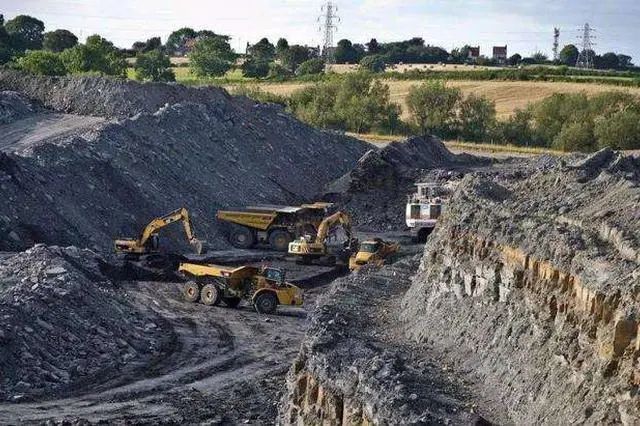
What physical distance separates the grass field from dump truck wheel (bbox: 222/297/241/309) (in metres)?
44.9

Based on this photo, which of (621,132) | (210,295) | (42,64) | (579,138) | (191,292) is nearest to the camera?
(210,295)

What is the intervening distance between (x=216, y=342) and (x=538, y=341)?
10.7m

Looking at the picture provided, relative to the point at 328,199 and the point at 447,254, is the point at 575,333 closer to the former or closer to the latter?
the point at 447,254

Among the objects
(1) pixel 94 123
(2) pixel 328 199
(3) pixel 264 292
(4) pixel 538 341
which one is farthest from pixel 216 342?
(1) pixel 94 123

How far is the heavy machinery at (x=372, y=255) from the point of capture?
31562mm

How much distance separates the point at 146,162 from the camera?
40.3 m

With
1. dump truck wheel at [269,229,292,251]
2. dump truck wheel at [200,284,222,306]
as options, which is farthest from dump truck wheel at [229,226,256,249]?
dump truck wheel at [200,284,222,306]

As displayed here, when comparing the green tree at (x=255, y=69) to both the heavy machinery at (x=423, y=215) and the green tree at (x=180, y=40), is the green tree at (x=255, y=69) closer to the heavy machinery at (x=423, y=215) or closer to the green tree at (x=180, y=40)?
the green tree at (x=180, y=40)

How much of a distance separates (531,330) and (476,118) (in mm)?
52076

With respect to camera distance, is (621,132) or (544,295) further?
(621,132)

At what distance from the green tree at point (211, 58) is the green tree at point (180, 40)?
45.3 m

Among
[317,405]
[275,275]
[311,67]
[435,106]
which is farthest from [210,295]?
[311,67]

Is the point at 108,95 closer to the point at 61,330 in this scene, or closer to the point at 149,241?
the point at 149,241

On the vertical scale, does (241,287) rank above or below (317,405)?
below
